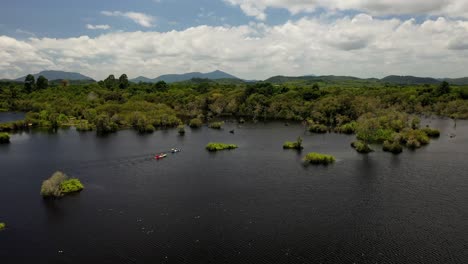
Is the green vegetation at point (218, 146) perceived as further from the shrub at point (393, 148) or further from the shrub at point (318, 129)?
the shrub at point (318, 129)

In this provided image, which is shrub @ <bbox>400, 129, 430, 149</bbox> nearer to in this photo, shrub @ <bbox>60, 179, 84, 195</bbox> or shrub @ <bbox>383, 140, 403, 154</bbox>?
shrub @ <bbox>383, 140, 403, 154</bbox>

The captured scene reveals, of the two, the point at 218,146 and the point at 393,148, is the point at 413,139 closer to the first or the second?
the point at 393,148

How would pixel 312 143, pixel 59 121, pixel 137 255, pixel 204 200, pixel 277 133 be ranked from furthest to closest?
1. pixel 59 121
2. pixel 277 133
3. pixel 312 143
4. pixel 204 200
5. pixel 137 255

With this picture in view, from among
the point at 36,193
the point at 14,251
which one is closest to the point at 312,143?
the point at 36,193

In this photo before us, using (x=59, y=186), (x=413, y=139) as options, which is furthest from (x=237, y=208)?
(x=413, y=139)

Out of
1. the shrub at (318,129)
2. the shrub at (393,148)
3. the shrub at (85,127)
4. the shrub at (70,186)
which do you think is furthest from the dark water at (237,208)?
the shrub at (85,127)

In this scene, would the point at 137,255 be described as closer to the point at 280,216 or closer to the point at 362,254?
the point at 280,216
